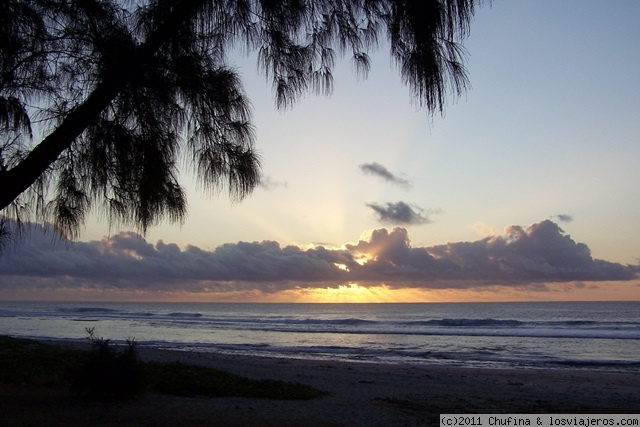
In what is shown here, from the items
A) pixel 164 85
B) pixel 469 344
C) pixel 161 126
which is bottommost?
pixel 469 344

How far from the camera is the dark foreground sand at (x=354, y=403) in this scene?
5.75m

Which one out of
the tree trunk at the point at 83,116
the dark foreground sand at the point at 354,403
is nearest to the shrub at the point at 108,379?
the dark foreground sand at the point at 354,403

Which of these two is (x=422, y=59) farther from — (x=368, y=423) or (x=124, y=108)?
(x=368, y=423)

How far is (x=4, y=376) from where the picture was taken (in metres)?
8.00

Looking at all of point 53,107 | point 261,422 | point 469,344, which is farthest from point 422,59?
point 469,344

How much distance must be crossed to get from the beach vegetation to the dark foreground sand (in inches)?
9.9

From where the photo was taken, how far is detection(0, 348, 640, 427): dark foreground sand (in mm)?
5753

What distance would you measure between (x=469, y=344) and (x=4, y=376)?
25.4 m

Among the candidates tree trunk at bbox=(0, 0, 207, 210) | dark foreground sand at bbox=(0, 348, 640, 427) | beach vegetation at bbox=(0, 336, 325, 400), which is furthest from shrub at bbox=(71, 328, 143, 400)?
tree trunk at bbox=(0, 0, 207, 210)

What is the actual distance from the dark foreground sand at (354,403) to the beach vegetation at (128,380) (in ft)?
0.83

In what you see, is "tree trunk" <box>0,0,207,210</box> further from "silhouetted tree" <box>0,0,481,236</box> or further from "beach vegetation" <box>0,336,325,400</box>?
"beach vegetation" <box>0,336,325,400</box>

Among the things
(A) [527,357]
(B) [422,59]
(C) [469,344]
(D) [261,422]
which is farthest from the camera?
(C) [469,344]

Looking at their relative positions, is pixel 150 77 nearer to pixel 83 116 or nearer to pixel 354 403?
pixel 83 116

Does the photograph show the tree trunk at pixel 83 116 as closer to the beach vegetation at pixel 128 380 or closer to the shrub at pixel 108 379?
the shrub at pixel 108 379
